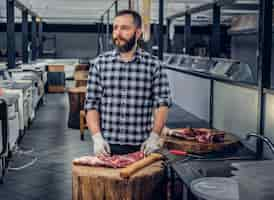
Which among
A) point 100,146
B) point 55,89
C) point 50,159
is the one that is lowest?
point 50,159

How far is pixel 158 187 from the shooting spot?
7.55 feet

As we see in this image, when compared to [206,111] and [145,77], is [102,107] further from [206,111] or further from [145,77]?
[206,111]

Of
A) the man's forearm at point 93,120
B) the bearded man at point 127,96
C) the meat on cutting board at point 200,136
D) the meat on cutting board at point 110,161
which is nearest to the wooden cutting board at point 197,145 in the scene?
the meat on cutting board at point 200,136

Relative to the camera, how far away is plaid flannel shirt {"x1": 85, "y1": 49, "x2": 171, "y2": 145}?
250 cm

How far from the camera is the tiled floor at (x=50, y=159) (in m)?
4.34

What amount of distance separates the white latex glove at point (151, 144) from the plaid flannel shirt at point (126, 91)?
3.4 inches

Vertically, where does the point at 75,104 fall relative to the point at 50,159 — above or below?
above

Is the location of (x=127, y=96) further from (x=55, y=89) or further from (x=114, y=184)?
(x=55, y=89)

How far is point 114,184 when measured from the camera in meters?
2.17

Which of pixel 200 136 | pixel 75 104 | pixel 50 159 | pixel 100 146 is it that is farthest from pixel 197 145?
pixel 75 104

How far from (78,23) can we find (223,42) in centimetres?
569

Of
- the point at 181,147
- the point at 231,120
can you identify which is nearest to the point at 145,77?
the point at 181,147

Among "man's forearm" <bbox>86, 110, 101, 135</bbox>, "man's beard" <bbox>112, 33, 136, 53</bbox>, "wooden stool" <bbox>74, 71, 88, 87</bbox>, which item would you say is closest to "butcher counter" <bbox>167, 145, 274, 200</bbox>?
"man's forearm" <bbox>86, 110, 101, 135</bbox>

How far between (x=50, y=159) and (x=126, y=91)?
332 cm
